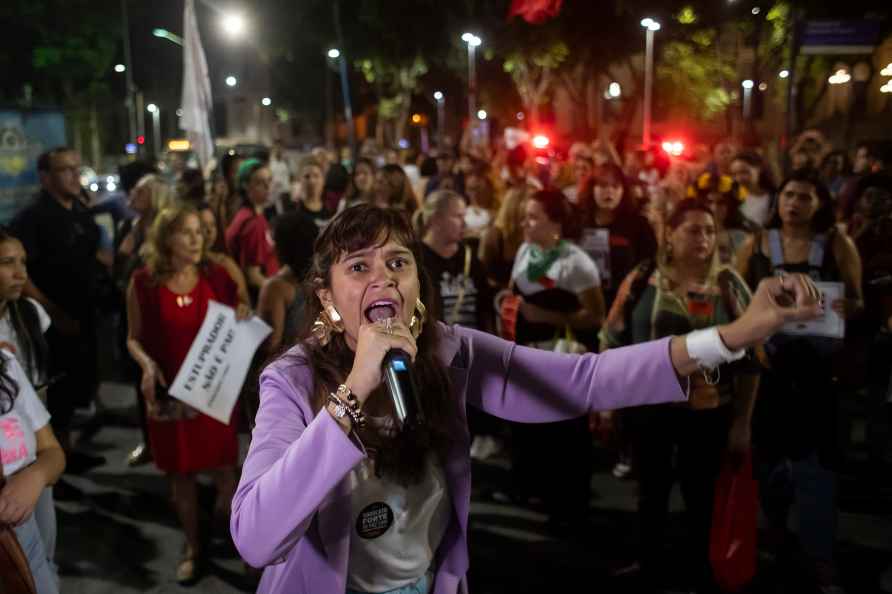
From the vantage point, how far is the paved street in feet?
15.0

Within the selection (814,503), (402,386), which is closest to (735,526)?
(814,503)

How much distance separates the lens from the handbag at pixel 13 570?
2480 mm

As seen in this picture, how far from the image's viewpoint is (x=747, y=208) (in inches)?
336

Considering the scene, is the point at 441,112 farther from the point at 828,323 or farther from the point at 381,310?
the point at 381,310

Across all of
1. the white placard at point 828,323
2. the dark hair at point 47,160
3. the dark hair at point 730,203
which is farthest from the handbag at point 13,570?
the dark hair at point 730,203

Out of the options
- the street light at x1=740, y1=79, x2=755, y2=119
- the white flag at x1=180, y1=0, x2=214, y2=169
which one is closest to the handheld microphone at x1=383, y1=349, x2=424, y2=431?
the white flag at x1=180, y1=0, x2=214, y2=169

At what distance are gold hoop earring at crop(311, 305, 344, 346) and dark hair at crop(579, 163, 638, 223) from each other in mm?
4481

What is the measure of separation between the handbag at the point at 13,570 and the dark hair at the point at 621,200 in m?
4.75

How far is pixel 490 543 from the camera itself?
5043 millimetres

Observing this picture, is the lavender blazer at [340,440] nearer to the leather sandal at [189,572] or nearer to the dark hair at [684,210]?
the dark hair at [684,210]

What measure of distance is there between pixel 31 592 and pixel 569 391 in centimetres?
175

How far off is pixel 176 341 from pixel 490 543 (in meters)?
2.24

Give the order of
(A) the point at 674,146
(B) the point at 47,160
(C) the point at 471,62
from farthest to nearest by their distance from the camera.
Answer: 1. (C) the point at 471,62
2. (A) the point at 674,146
3. (B) the point at 47,160

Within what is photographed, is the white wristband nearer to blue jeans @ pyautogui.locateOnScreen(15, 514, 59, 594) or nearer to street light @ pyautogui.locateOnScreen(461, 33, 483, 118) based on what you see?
blue jeans @ pyautogui.locateOnScreen(15, 514, 59, 594)
